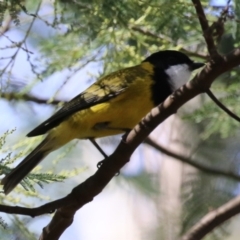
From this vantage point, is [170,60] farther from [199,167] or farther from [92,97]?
[199,167]

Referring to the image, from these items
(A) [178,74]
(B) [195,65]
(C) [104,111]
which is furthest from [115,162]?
(B) [195,65]

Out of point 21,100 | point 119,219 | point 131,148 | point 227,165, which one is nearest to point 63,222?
point 131,148

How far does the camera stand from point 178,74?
2.77m

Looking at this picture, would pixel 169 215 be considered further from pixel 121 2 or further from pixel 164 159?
pixel 121 2

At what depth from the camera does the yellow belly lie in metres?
2.50

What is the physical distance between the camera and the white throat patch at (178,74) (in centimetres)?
271

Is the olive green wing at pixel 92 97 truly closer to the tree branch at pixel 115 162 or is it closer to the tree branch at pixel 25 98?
the tree branch at pixel 115 162

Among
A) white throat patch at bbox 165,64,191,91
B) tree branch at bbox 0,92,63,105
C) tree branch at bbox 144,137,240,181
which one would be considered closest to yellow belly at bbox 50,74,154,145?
white throat patch at bbox 165,64,191,91

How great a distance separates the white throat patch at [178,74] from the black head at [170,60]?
0.02 m

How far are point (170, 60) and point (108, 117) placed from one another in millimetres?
529

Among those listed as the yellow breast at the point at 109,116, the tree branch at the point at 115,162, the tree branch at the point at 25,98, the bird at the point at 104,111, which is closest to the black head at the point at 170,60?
the bird at the point at 104,111

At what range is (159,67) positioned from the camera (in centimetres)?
283

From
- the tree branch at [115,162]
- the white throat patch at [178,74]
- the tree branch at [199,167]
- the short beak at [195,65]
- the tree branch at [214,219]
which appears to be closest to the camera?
the tree branch at [115,162]

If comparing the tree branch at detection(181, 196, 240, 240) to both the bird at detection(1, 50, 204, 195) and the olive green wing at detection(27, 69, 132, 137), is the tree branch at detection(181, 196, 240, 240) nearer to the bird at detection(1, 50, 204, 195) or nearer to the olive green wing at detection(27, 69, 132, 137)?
the bird at detection(1, 50, 204, 195)
